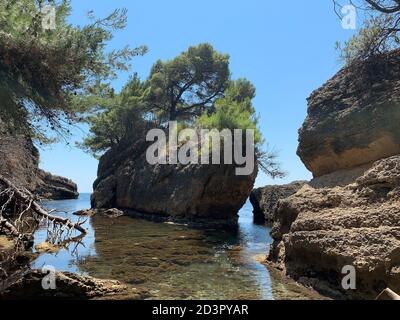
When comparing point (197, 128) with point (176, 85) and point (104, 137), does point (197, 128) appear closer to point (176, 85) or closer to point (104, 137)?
point (176, 85)

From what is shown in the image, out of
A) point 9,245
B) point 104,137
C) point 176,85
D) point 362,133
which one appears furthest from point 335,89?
point 104,137

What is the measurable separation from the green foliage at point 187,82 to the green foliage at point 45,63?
2494 cm

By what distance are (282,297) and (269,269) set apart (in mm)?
2739

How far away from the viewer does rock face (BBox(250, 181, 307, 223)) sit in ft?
95.0

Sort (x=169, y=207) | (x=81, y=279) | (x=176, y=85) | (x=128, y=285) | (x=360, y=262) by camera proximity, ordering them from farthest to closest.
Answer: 1. (x=176, y=85)
2. (x=169, y=207)
3. (x=128, y=285)
4. (x=81, y=279)
5. (x=360, y=262)

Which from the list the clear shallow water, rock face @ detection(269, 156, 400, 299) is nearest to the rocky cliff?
rock face @ detection(269, 156, 400, 299)

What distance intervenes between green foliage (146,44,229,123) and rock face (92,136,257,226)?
19.2ft

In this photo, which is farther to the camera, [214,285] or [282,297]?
[214,285]

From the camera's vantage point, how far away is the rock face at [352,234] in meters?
6.82

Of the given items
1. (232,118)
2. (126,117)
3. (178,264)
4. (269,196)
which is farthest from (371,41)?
(126,117)

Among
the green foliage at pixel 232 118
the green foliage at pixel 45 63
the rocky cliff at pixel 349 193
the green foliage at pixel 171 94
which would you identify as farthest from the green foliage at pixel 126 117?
the rocky cliff at pixel 349 193

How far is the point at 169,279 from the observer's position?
9.43 m

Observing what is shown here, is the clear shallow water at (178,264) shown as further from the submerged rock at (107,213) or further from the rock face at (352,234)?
the submerged rock at (107,213)

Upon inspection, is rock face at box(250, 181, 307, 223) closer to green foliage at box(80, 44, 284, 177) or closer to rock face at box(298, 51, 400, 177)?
green foliage at box(80, 44, 284, 177)
